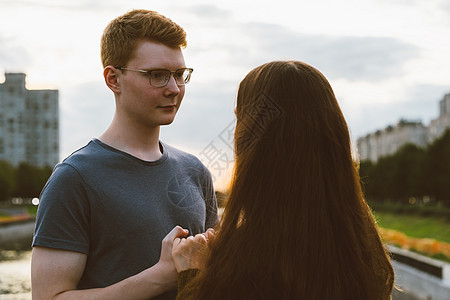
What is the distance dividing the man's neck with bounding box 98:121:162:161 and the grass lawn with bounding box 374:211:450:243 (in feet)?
71.4

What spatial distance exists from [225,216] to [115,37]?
882mm

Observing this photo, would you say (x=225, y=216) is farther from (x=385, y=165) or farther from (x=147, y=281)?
(x=385, y=165)

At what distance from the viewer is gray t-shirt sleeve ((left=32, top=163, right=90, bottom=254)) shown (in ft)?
6.64

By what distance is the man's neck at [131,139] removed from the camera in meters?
2.34

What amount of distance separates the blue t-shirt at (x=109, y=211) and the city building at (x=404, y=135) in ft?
244

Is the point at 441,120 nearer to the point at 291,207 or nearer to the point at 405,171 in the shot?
the point at 405,171

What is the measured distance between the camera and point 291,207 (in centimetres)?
182

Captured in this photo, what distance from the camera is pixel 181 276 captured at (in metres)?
1.94

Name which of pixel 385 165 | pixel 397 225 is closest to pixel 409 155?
pixel 385 165

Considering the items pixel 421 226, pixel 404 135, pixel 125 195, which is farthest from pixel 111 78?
pixel 404 135

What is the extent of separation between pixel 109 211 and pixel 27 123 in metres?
94.4

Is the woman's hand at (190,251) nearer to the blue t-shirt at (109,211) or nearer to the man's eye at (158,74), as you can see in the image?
the blue t-shirt at (109,211)

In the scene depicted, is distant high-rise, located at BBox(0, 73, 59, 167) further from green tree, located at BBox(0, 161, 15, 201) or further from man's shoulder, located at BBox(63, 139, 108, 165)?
man's shoulder, located at BBox(63, 139, 108, 165)

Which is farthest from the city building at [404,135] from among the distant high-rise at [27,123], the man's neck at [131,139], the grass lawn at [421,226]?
the man's neck at [131,139]
